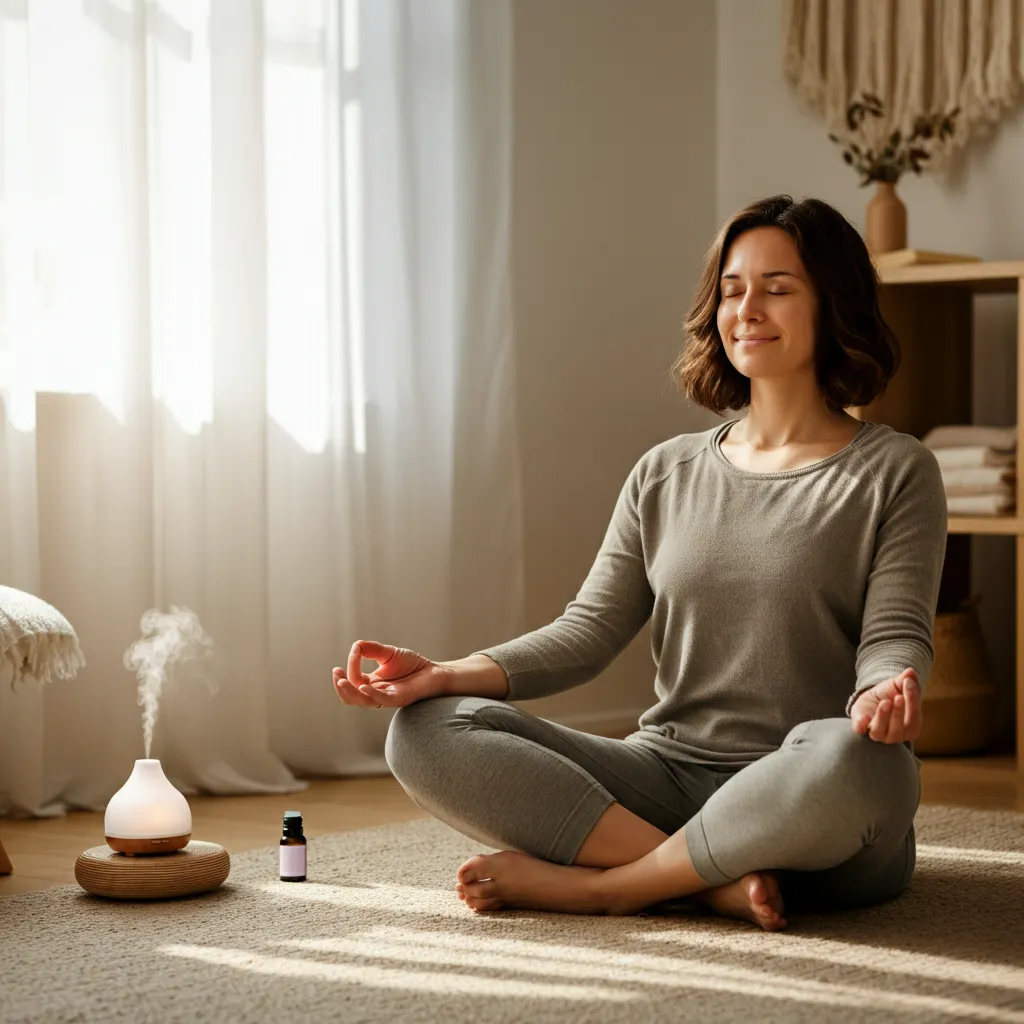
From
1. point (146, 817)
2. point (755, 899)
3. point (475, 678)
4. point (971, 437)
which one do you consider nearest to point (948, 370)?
point (971, 437)

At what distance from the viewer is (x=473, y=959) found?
163 cm

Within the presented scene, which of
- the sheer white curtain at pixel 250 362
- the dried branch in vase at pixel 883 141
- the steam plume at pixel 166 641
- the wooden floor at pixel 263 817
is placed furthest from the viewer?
the dried branch in vase at pixel 883 141

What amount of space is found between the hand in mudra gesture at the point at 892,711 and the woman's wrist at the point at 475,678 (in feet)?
1.51

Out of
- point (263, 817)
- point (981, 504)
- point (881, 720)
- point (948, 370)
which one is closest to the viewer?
point (881, 720)

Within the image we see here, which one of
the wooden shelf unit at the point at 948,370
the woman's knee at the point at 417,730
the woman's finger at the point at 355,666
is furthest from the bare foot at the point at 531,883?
the wooden shelf unit at the point at 948,370

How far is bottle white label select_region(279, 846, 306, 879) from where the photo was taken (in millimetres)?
2045

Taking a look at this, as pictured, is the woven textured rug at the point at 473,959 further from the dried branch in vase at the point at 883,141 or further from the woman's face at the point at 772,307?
the dried branch in vase at the point at 883,141

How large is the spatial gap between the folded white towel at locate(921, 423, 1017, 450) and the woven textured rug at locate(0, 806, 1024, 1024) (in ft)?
4.37

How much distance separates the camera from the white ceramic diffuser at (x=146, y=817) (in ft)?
6.31

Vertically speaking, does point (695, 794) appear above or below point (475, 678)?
below

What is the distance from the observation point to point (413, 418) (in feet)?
10.5

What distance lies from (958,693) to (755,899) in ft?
5.73

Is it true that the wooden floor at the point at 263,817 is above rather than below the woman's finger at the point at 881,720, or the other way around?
below

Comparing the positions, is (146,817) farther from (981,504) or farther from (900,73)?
(900,73)
